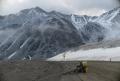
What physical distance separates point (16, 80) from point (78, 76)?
10363mm

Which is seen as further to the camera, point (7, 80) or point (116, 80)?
point (7, 80)

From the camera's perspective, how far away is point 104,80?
→ 43.2 m

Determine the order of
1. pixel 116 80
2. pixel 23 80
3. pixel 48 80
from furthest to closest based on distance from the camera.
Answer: pixel 23 80
pixel 48 80
pixel 116 80

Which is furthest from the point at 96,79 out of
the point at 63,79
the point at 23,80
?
the point at 23,80

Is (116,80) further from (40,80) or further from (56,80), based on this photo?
(40,80)

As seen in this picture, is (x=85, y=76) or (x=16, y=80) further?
(x=16, y=80)

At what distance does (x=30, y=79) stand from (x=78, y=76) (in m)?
8.42

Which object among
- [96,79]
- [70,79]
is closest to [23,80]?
[70,79]

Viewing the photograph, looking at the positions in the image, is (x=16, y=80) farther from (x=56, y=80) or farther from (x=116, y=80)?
(x=116, y=80)

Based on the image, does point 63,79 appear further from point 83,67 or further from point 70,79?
point 83,67

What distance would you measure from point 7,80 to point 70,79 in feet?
37.9

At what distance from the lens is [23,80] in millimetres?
48719

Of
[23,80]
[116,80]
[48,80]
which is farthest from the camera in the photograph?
[23,80]

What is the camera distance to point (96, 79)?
141 feet
